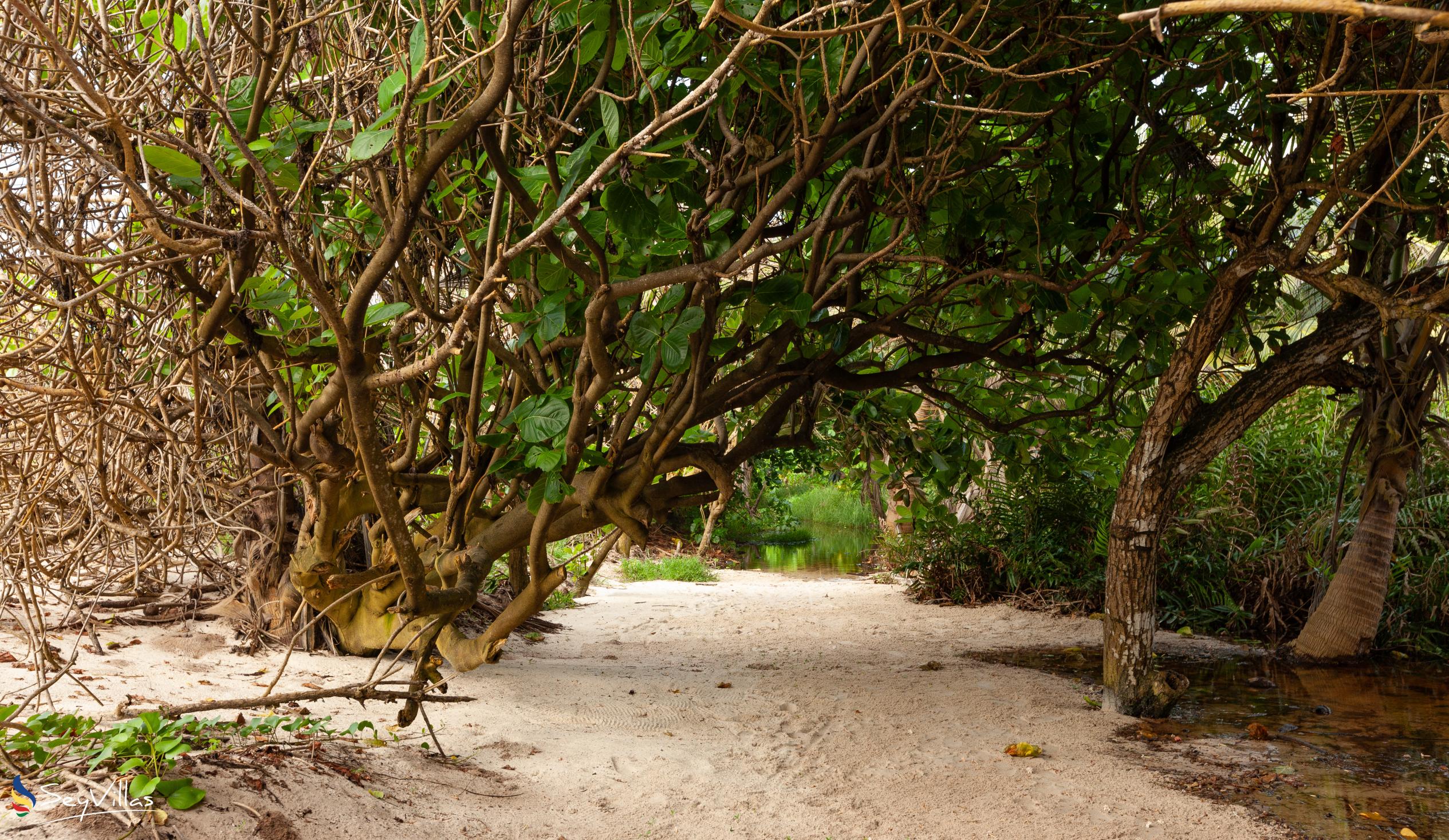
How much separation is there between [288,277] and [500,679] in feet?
7.46

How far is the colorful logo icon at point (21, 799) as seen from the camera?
6.16 ft

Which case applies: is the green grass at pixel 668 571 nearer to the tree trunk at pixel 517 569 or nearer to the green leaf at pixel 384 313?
the tree trunk at pixel 517 569

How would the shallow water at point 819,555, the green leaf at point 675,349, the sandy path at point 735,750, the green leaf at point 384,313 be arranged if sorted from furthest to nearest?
the shallow water at point 819,555
the green leaf at point 675,349
the sandy path at point 735,750
the green leaf at point 384,313

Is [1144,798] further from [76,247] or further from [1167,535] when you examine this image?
[1167,535]

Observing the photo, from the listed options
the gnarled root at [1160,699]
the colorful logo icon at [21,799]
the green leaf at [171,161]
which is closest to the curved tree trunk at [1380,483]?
the gnarled root at [1160,699]

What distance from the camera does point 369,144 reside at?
210 cm

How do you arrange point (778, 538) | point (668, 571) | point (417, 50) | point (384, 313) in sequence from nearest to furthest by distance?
1. point (417, 50)
2. point (384, 313)
3. point (668, 571)
4. point (778, 538)

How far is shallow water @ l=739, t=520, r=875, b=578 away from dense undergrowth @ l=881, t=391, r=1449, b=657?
386 centimetres

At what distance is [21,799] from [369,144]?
5.29ft

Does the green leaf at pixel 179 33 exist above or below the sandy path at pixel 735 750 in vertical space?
above

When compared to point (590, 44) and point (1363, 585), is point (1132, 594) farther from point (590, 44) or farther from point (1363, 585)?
point (590, 44)

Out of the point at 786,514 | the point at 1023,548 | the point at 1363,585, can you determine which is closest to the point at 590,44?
the point at 1363,585

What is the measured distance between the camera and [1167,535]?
7.05 metres

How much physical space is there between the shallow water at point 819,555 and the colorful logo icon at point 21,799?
10.4 metres
